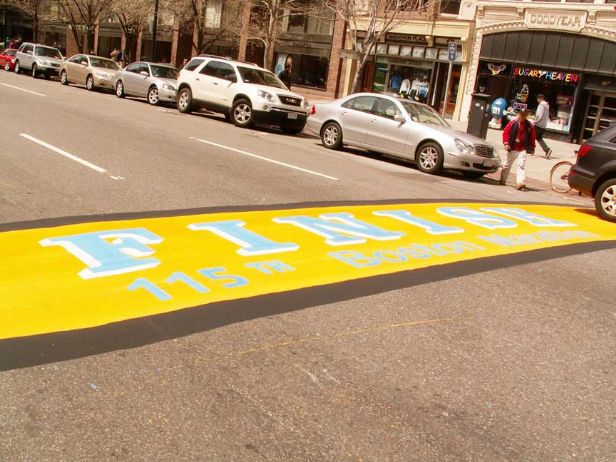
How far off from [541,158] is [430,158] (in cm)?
723

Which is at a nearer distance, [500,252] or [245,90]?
[500,252]

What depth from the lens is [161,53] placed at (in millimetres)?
47031

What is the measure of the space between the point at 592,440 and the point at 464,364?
0.95 meters

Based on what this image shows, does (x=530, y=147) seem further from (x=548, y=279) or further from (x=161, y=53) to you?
(x=161, y=53)

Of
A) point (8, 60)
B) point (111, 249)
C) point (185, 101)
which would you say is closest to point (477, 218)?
point (111, 249)

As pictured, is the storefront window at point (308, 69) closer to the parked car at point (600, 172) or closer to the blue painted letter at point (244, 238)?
the parked car at point (600, 172)

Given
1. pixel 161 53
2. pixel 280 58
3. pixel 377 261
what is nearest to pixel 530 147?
pixel 377 261

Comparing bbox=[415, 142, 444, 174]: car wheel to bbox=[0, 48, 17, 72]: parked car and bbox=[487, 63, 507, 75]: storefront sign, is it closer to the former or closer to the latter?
bbox=[487, 63, 507, 75]: storefront sign

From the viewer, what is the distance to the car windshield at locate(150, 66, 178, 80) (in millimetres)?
25109

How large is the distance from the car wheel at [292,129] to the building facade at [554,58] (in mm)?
10892

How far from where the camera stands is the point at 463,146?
1390 centimetres

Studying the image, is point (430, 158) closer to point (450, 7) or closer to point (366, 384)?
point (366, 384)

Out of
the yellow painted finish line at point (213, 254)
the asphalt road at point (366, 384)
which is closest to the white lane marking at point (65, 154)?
the asphalt road at point (366, 384)

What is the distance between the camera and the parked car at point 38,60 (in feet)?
112
